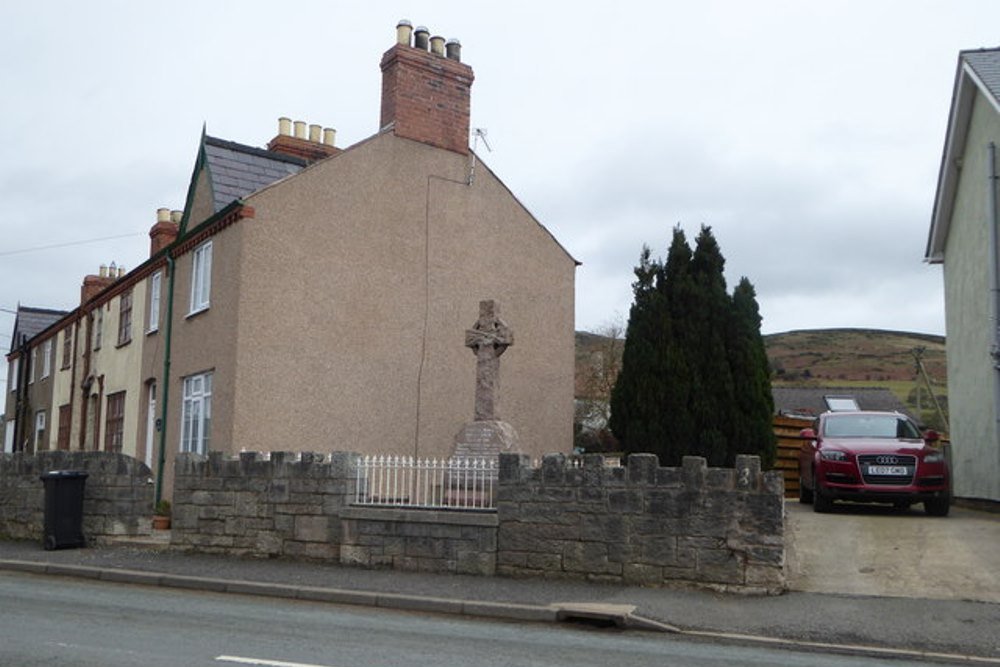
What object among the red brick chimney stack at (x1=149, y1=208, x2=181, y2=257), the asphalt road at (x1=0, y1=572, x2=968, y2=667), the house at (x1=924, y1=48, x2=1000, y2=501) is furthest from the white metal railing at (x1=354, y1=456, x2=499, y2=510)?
the red brick chimney stack at (x1=149, y1=208, x2=181, y2=257)

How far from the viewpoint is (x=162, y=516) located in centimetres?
1786

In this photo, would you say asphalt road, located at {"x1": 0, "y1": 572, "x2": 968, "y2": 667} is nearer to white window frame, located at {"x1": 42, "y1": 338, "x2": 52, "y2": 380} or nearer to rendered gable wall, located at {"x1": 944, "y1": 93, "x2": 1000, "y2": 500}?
rendered gable wall, located at {"x1": 944, "y1": 93, "x2": 1000, "y2": 500}

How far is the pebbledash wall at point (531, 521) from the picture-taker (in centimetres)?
1120

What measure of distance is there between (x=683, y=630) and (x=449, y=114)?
13.6 metres

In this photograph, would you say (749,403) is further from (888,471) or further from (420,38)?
(420,38)

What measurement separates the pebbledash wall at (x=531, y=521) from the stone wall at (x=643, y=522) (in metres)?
0.01

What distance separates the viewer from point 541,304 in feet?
72.5

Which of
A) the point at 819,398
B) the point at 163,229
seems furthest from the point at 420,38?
the point at 819,398

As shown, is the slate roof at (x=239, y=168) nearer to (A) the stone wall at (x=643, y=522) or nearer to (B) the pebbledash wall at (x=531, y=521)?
(B) the pebbledash wall at (x=531, y=521)

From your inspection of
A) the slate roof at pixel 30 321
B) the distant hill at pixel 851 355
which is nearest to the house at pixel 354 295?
the slate roof at pixel 30 321

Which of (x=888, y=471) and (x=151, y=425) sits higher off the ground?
(x=151, y=425)

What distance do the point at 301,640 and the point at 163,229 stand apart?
1968cm

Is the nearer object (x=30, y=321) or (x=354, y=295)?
(x=354, y=295)

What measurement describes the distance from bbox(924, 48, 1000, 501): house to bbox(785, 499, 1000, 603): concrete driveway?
10.8 feet
